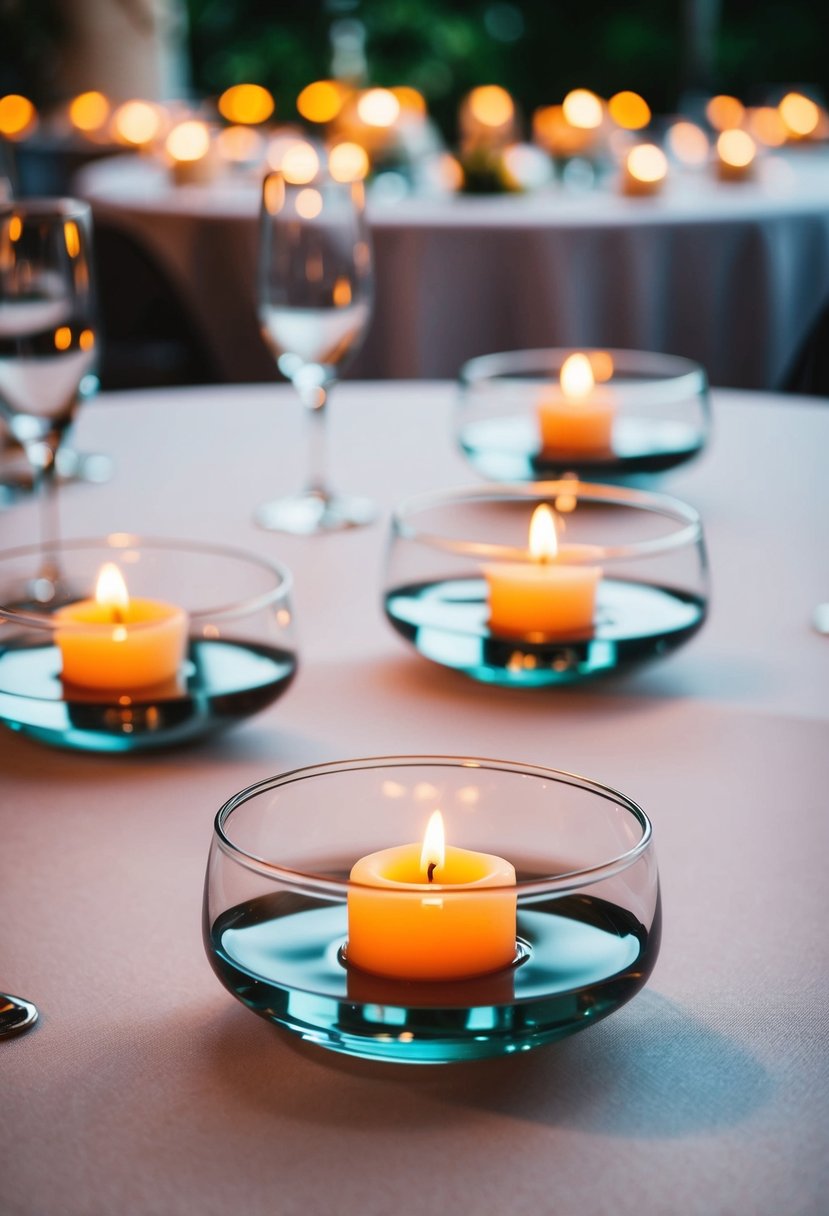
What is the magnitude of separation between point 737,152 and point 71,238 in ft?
9.11

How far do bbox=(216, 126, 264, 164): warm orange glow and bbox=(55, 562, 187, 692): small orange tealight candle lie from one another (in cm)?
333

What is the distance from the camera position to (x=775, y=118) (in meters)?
4.55

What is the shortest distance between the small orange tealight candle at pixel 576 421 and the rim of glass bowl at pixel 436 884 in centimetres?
66

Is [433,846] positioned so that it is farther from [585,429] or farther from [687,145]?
[687,145]

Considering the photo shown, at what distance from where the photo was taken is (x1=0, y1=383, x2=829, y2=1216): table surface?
1.36 ft

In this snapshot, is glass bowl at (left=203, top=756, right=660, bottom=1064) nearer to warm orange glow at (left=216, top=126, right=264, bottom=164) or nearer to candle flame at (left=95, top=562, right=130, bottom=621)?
candle flame at (left=95, top=562, right=130, bottom=621)

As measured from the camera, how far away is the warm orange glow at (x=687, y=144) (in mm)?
4086

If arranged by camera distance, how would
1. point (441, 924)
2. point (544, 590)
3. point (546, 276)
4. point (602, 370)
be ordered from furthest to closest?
point (546, 276) → point (602, 370) → point (544, 590) → point (441, 924)

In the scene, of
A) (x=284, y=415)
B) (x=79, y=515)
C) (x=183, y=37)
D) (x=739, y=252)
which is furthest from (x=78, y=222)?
(x=183, y=37)

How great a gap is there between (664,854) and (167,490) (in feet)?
2.23

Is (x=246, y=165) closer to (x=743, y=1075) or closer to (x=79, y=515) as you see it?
(x=79, y=515)

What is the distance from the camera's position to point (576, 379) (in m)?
1.17

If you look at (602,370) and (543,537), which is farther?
(602,370)

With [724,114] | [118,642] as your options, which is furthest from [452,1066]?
[724,114]
